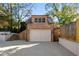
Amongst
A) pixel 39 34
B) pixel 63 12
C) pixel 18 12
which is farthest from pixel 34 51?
pixel 18 12

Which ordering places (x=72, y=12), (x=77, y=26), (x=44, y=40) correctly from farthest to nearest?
(x=72, y=12) < (x=44, y=40) < (x=77, y=26)

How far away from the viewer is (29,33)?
90.0ft

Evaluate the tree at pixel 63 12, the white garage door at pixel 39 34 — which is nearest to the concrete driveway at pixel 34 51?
the white garage door at pixel 39 34

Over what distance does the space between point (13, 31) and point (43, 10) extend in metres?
5.25

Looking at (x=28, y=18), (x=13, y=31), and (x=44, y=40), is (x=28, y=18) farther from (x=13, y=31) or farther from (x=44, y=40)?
(x=44, y=40)

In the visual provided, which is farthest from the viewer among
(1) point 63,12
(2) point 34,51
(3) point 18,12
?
(3) point 18,12

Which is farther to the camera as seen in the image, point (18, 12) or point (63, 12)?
point (18, 12)

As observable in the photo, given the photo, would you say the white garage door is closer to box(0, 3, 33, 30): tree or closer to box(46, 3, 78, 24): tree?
box(46, 3, 78, 24): tree

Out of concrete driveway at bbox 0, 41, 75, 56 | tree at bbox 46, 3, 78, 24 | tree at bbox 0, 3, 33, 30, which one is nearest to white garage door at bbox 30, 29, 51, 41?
tree at bbox 46, 3, 78, 24

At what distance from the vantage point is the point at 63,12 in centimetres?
2948

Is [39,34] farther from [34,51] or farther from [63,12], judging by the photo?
[34,51]

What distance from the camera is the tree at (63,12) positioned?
28.7m

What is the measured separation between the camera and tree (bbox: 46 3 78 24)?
94.0ft

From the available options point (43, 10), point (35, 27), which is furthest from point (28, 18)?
point (35, 27)
